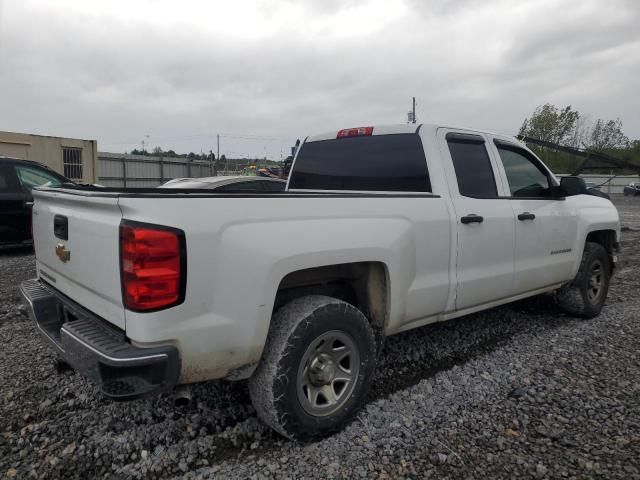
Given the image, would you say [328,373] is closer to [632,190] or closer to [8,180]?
[8,180]

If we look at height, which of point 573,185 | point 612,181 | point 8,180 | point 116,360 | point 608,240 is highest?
point 612,181

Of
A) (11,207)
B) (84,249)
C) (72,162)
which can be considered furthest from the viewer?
(72,162)

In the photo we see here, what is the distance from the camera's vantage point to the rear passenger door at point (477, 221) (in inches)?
133

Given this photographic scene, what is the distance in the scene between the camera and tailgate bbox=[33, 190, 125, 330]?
2145 millimetres

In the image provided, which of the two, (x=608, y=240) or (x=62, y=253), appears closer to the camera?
(x=62, y=253)

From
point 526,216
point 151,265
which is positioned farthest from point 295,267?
point 526,216

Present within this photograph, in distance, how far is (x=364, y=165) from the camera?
3838 mm

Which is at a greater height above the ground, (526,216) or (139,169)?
(139,169)

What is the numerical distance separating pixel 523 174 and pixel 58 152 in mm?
16772

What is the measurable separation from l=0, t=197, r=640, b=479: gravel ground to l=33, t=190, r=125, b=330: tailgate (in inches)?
25.2

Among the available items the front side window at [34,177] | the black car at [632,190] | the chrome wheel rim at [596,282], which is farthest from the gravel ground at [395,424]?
the black car at [632,190]

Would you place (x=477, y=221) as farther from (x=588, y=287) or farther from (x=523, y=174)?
(x=588, y=287)

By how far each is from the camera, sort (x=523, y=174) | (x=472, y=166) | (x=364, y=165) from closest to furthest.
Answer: (x=472, y=166) < (x=364, y=165) < (x=523, y=174)

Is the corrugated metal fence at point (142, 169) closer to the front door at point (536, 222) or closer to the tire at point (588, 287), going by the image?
the tire at point (588, 287)
